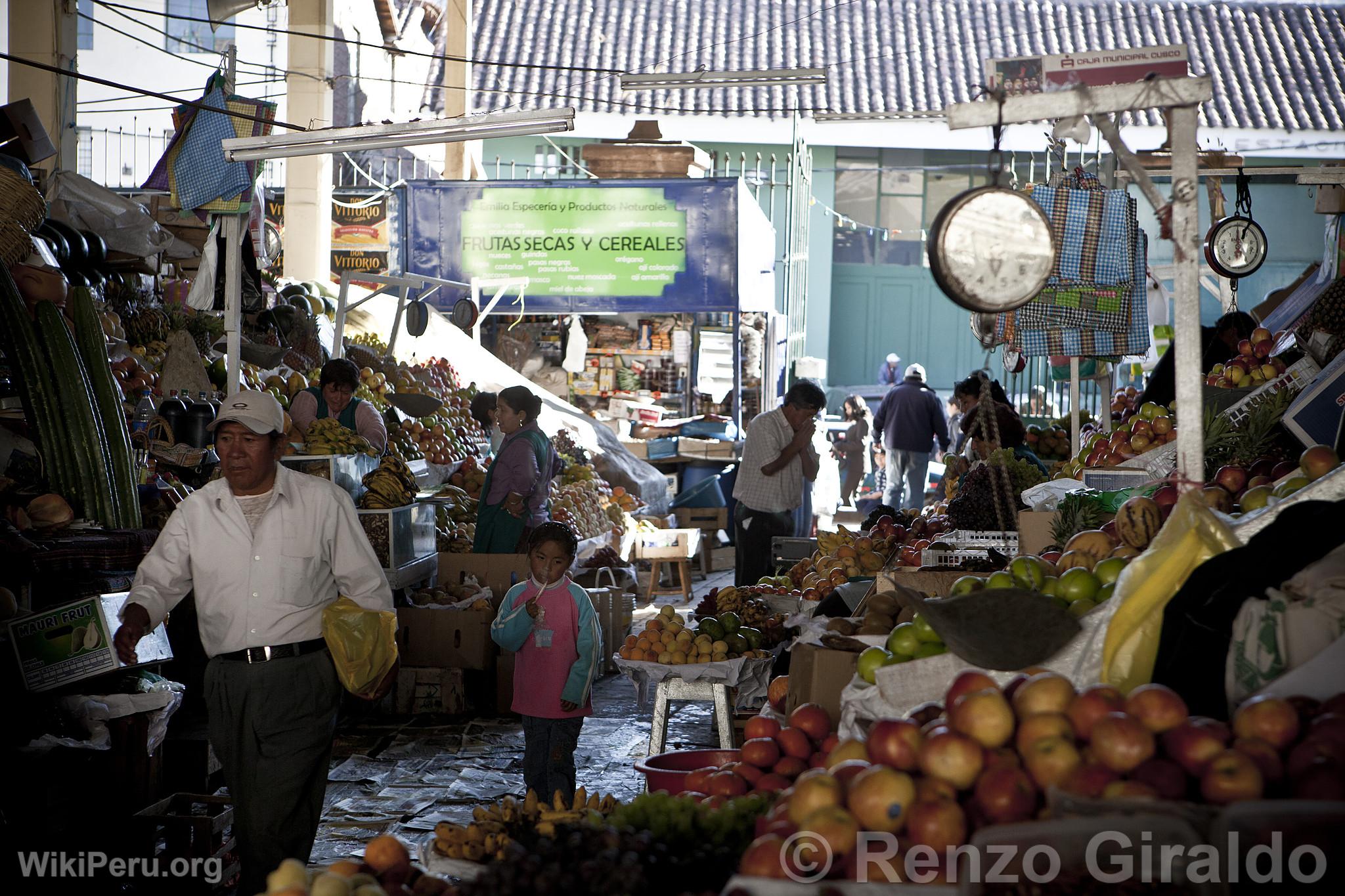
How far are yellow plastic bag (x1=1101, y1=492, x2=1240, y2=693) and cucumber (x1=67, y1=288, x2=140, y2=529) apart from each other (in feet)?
15.0

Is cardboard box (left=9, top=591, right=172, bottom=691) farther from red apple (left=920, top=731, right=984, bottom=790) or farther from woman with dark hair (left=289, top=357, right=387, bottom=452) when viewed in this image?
red apple (left=920, top=731, right=984, bottom=790)

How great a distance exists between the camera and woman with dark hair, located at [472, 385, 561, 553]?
283 inches

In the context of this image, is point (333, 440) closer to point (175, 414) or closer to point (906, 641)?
point (175, 414)

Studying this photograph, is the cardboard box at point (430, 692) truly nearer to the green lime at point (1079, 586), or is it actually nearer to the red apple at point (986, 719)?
the green lime at point (1079, 586)

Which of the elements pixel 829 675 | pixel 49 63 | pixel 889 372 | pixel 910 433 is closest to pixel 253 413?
pixel 829 675

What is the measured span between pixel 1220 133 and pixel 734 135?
26.2 ft

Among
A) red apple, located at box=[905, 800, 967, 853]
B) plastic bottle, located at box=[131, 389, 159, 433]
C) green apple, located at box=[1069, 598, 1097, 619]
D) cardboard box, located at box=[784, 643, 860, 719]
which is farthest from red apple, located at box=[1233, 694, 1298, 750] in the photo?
plastic bottle, located at box=[131, 389, 159, 433]

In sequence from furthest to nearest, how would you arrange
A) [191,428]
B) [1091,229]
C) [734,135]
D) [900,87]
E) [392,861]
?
[900,87] < [734,135] < [191,428] < [1091,229] < [392,861]

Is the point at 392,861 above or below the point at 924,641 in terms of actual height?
below

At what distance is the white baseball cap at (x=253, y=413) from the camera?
3627 mm

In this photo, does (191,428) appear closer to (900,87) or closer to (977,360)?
(977,360)

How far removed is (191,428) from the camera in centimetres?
654

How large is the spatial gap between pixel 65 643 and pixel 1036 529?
3.56m

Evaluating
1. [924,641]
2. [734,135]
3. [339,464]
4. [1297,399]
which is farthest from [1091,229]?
[734,135]
